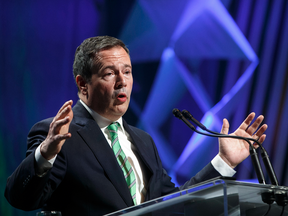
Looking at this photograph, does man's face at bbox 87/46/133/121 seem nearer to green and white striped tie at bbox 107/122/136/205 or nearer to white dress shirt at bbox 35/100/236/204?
white dress shirt at bbox 35/100/236/204

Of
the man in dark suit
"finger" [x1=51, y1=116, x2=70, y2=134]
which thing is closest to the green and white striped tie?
the man in dark suit

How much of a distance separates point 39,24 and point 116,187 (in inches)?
72.7

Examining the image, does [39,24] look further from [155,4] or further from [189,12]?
[189,12]

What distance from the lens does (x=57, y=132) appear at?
112 cm

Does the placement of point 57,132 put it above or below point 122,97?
below

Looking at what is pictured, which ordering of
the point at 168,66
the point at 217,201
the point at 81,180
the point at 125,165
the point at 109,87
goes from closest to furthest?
1. the point at 217,201
2. the point at 81,180
3. the point at 125,165
4. the point at 109,87
5. the point at 168,66

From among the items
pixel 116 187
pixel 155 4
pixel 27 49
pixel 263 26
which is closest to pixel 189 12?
pixel 155 4

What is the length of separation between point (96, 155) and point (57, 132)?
1.23 feet

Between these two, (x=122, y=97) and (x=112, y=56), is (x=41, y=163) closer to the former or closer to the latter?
(x=122, y=97)

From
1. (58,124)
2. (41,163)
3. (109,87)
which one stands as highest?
(109,87)

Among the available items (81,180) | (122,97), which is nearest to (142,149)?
(122,97)

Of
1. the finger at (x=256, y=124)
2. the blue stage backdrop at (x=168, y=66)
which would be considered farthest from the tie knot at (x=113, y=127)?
the blue stage backdrop at (x=168, y=66)

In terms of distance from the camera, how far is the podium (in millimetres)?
800

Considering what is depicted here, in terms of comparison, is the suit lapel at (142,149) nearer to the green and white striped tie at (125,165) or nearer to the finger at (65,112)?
the green and white striped tie at (125,165)
